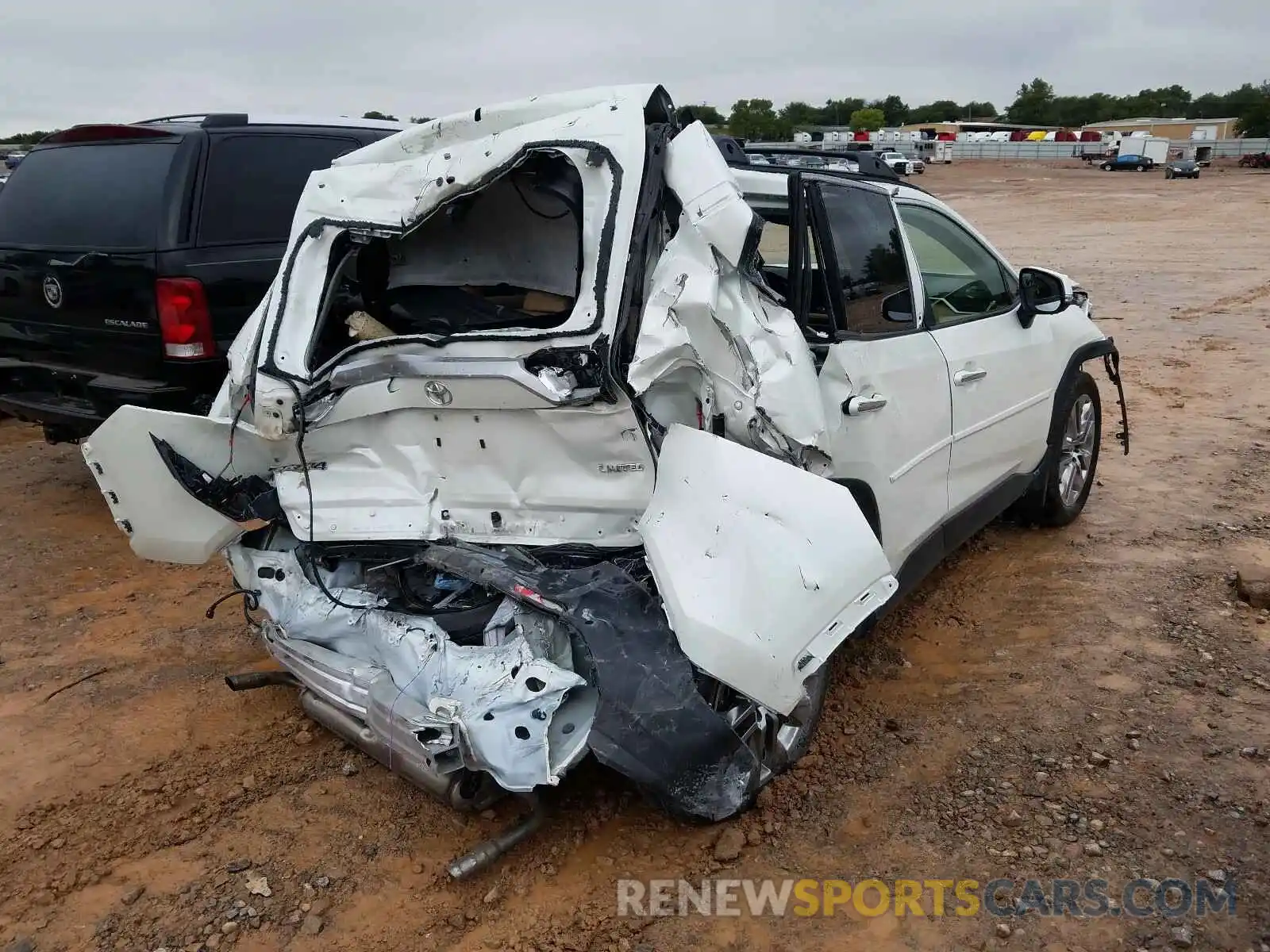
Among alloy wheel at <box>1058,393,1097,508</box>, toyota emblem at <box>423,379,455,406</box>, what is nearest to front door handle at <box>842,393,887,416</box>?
toyota emblem at <box>423,379,455,406</box>

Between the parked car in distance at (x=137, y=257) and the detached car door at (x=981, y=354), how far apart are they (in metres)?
3.21

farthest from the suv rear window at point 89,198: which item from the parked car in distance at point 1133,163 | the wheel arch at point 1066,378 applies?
the parked car in distance at point 1133,163

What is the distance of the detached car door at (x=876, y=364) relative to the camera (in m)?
3.24

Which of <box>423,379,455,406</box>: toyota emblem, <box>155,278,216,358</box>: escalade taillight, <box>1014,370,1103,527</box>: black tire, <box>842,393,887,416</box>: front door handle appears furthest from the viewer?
<box>1014,370,1103,527</box>: black tire

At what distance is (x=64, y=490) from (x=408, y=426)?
164 inches

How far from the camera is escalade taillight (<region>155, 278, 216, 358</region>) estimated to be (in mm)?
4754

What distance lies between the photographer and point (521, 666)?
108 inches

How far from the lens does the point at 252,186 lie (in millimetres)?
5207

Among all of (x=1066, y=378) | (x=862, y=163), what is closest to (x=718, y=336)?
(x=862, y=163)

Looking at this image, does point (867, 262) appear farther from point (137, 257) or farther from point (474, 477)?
point (137, 257)

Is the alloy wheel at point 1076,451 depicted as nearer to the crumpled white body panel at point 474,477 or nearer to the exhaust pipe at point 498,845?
the crumpled white body panel at point 474,477

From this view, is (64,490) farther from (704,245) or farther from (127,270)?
(704,245)

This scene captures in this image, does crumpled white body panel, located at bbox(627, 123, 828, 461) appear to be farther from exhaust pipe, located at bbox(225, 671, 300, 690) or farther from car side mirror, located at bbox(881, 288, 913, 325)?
exhaust pipe, located at bbox(225, 671, 300, 690)

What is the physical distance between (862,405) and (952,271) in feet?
4.58
